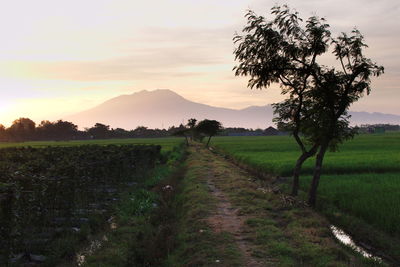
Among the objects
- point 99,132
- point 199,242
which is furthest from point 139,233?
point 99,132

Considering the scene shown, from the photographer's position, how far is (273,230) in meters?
10.7

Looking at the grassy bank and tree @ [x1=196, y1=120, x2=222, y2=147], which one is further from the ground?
tree @ [x1=196, y1=120, x2=222, y2=147]

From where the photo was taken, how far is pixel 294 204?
14320 mm

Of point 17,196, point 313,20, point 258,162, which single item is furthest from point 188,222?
point 258,162

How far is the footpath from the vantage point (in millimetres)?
8438

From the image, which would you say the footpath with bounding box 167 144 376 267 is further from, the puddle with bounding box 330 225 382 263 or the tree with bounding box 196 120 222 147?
the tree with bounding box 196 120 222 147

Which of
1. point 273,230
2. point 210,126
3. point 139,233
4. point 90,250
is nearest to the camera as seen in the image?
point 90,250

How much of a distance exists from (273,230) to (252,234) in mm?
751

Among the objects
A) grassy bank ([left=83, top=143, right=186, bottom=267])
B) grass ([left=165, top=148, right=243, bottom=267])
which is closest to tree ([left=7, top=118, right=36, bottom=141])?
grassy bank ([left=83, top=143, right=186, bottom=267])

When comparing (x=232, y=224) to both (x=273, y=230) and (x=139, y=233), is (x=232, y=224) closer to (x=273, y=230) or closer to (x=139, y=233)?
(x=273, y=230)

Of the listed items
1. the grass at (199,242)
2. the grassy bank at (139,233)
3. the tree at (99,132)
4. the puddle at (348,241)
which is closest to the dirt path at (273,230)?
the grass at (199,242)

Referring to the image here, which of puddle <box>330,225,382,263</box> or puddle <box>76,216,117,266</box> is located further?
puddle <box>330,225,382,263</box>

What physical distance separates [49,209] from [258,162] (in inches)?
871

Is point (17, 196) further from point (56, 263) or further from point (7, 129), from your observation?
point (7, 129)
